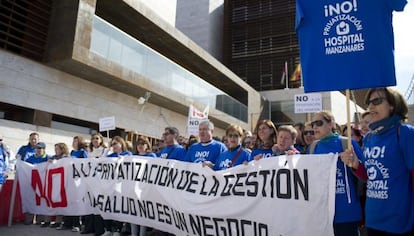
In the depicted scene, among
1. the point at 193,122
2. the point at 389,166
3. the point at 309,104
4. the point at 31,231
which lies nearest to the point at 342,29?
the point at 389,166

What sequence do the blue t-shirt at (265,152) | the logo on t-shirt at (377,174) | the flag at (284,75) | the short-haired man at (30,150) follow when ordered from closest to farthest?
the logo on t-shirt at (377,174) < the blue t-shirt at (265,152) < the short-haired man at (30,150) < the flag at (284,75)

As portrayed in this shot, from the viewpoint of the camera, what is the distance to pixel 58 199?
20.4 feet

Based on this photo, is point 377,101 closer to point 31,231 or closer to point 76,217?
point 76,217

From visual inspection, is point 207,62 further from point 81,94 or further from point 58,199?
point 58,199

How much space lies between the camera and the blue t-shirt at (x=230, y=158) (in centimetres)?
450

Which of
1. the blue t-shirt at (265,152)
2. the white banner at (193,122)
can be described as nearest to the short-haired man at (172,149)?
the blue t-shirt at (265,152)

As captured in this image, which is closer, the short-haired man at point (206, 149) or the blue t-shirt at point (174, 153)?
the short-haired man at point (206, 149)

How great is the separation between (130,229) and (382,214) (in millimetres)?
4465

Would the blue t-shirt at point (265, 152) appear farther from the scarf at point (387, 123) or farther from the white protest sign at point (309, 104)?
the white protest sign at point (309, 104)

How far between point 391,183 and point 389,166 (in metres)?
0.12

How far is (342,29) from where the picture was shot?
2908 mm

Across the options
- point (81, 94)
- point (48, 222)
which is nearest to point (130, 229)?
point (48, 222)

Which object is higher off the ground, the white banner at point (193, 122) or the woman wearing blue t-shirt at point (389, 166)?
the white banner at point (193, 122)

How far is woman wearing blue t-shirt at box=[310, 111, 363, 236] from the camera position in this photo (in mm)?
2963
